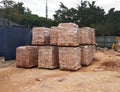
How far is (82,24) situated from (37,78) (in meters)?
28.7

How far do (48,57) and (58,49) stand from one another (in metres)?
0.70

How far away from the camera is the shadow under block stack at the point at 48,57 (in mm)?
11250

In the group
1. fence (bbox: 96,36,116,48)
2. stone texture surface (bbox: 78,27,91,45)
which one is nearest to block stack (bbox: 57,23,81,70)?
stone texture surface (bbox: 78,27,91,45)

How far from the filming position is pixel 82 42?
41.1ft

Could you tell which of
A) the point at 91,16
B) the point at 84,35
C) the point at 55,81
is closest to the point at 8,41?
the point at 84,35

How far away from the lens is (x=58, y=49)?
1161 centimetres

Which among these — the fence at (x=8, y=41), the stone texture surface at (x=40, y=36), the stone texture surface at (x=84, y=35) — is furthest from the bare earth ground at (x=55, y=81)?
the fence at (x=8, y=41)

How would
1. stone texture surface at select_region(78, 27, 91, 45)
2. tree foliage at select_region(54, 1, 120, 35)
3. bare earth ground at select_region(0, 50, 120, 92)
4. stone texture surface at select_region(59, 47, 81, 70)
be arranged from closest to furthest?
bare earth ground at select_region(0, 50, 120, 92) → stone texture surface at select_region(59, 47, 81, 70) → stone texture surface at select_region(78, 27, 91, 45) → tree foliage at select_region(54, 1, 120, 35)

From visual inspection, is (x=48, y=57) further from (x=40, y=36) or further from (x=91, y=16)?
(x=91, y=16)

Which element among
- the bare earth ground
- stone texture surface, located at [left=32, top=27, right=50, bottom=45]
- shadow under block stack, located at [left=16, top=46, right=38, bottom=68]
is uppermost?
stone texture surface, located at [left=32, top=27, right=50, bottom=45]

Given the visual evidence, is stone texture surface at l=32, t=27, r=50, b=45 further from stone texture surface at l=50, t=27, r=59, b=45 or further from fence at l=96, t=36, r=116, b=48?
fence at l=96, t=36, r=116, b=48

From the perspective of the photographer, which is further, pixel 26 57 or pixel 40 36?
pixel 40 36

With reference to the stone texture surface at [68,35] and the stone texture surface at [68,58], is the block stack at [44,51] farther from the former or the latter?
the stone texture surface at [68,35]

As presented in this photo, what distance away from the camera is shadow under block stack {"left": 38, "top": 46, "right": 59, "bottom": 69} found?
11.2 m
